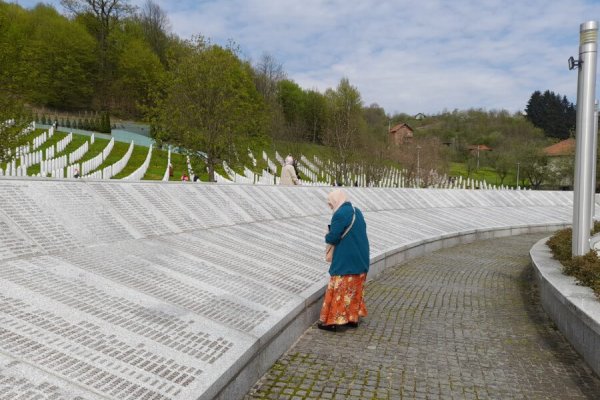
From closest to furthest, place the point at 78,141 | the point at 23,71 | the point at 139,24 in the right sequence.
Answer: the point at 23,71
the point at 78,141
the point at 139,24

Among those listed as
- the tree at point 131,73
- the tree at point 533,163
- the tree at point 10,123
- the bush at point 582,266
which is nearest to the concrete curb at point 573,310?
the bush at point 582,266

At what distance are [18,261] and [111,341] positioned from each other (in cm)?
189

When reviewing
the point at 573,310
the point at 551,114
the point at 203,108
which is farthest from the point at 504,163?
the point at 573,310

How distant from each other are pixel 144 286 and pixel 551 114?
124030mm

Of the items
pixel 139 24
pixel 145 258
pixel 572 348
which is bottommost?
pixel 572 348

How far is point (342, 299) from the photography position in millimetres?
5762

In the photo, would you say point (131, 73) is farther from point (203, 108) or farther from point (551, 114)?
point (551, 114)

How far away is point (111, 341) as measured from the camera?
366cm

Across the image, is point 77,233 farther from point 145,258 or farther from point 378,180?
point 378,180

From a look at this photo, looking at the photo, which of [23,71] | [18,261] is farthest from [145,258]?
[23,71]

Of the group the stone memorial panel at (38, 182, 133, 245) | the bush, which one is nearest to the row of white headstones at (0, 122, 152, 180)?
the stone memorial panel at (38, 182, 133, 245)

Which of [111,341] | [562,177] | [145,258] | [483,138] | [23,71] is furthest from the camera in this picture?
[483,138]

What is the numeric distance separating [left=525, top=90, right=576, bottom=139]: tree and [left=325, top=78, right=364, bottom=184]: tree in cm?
8135

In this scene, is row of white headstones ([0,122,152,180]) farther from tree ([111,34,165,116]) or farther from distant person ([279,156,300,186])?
tree ([111,34,165,116])
